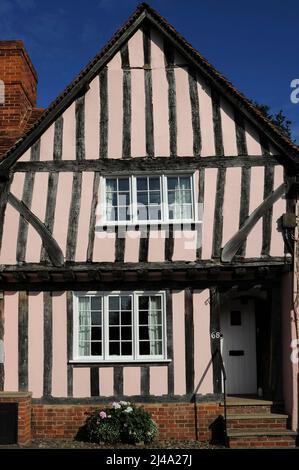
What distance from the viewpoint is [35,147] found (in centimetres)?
1185

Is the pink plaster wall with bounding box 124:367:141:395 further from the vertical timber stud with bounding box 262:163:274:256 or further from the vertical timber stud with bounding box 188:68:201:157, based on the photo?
the vertical timber stud with bounding box 188:68:201:157

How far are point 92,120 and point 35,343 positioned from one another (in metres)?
4.94

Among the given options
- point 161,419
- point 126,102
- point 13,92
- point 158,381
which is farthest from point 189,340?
point 13,92

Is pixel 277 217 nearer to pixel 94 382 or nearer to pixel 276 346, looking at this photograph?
pixel 276 346

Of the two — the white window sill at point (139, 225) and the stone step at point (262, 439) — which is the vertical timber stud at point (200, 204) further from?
the stone step at point (262, 439)

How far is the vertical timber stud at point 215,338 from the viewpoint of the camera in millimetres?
11016

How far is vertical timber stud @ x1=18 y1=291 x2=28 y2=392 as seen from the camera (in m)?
11.1

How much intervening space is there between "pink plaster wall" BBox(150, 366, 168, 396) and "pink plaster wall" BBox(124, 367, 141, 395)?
284mm

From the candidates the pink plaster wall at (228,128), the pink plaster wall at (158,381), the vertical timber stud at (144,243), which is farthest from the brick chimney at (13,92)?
the pink plaster wall at (158,381)

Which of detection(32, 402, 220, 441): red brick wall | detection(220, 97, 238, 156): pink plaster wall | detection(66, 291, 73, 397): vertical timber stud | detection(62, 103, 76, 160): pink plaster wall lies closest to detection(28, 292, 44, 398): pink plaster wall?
detection(32, 402, 220, 441): red brick wall

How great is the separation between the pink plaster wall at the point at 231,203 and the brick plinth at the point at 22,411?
5077mm

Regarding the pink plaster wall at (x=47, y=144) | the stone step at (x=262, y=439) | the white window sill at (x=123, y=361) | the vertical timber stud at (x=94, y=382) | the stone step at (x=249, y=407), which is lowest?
the stone step at (x=262, y=439)

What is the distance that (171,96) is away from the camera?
39.4 ft

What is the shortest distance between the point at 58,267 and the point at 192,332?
3064mm
